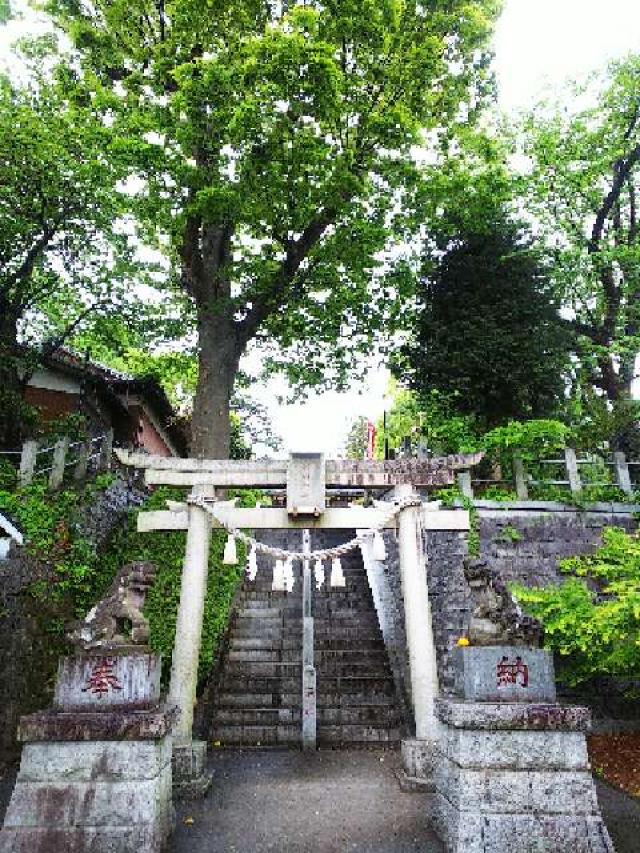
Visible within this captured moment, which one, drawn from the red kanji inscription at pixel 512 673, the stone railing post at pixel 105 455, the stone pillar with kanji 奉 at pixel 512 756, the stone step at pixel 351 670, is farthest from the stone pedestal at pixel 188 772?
the stone railing post at pixel 105 455

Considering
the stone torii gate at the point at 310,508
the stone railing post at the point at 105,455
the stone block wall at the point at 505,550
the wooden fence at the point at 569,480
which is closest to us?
the stone torii gate at the point at 310,508

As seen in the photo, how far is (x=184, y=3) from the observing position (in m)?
11.6

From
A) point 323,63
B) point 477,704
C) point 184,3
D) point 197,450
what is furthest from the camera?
point 197,450

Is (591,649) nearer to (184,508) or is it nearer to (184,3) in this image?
(184,508)

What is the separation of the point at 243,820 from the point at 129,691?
2.32 metres

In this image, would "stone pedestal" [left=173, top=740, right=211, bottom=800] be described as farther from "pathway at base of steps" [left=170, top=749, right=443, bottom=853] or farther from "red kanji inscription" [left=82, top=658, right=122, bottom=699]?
"red kanji inscription" [left=82, top=658, right=122, bottom=699]

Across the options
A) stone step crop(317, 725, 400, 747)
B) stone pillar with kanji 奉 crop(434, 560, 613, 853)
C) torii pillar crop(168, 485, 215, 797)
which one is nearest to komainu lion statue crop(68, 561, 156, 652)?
torii pillar crop(168, 485, 215, 797)

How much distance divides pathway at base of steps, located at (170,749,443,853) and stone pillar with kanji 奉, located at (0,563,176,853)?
782 mm

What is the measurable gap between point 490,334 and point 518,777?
12.3 meters

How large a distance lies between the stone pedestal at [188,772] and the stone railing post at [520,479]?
28.5 feet

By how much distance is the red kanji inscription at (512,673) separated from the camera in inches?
222

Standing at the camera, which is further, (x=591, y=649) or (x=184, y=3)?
(x=184, y=3)

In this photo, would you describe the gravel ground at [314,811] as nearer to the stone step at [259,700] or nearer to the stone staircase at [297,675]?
the stone staircase at [297,675]

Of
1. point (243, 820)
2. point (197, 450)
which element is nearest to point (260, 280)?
point (197, 450)
